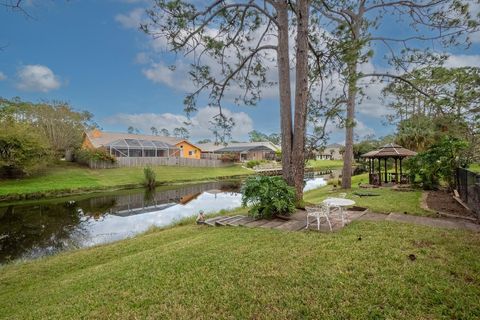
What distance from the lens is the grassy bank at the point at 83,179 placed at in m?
19.0

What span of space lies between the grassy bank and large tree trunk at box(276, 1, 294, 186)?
63.6ft

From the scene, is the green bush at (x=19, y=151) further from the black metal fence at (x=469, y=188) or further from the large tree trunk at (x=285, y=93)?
the black metal fence at (x=469, y=188)

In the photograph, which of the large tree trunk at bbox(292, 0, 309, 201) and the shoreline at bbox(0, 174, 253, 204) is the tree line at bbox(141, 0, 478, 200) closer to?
the large tree trunk at bbox(292, 0, 309, 201)

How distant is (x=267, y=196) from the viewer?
280 inches

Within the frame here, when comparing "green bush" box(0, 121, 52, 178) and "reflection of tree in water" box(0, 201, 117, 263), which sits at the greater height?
"green bush" box(0, 121, 52, 178)

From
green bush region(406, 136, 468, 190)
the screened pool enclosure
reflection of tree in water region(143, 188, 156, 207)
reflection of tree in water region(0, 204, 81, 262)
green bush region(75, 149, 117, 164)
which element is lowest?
reflection of tree in water region(0, 204, 81, 262)

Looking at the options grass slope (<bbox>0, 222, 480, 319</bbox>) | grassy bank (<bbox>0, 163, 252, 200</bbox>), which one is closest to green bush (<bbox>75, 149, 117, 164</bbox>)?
grassy bank (<bbox>0, 163, 252, 200</bbox>)

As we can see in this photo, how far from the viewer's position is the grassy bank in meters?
19.0

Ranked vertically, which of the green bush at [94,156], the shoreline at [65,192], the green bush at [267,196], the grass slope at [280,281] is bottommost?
the shoreline at [65,192]

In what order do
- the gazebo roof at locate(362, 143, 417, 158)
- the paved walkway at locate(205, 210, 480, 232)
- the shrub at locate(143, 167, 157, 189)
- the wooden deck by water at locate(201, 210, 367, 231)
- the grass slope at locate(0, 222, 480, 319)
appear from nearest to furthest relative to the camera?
the grass slope at locate(0, 222, 480, 319)
the paved walkway at locate(205, 210, 480, 232)
the wooden deck by water at locate(201, 210, 367, 231)
the gazebo roof at locate(362, 143, 417, 158)
the shrub at locate(143, 167, 157, 189)

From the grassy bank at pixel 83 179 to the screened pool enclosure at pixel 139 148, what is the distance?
5.23 m

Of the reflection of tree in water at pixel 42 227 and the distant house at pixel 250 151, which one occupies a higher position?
the distant house at pixel 250 151

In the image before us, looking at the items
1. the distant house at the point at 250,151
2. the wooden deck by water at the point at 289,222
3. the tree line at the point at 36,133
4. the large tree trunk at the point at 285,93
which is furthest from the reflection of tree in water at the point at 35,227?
the distant house at the point at 250,151

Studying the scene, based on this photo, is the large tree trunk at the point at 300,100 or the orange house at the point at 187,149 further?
the orange house at the point at 187,149
